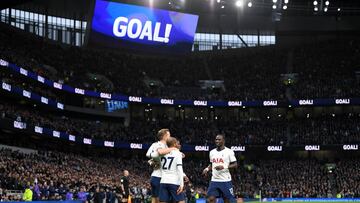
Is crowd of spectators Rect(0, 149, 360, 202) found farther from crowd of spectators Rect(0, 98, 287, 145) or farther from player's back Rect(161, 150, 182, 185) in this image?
player's back Rect(161, 150, 182, 185)

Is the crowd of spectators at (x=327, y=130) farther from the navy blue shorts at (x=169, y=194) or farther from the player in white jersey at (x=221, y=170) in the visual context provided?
the navy blue shorts at (x=169, y=194)

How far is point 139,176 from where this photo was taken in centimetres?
6925

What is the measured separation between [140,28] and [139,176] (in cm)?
2350

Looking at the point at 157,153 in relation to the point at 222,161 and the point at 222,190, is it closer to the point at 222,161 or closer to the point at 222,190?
the point at 222,161

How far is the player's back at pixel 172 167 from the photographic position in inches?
585

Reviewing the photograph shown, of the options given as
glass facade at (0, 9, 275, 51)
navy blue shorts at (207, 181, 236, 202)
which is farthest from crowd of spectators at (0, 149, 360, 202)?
navy blue shorts at (207, 181, 236, 202)

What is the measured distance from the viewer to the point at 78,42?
86.8 meters

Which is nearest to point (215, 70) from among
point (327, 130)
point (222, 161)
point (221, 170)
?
point (327, 130)

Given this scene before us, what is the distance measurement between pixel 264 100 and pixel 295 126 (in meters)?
5.69

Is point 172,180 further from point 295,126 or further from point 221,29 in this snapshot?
point 221,29

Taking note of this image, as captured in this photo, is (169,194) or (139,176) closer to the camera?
(169,194)

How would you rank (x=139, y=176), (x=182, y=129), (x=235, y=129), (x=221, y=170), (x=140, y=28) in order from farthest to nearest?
(x=235, y=129), (x=140, y=28), (x=182, y=129), (x=139, y=176), (x=221, y=170)

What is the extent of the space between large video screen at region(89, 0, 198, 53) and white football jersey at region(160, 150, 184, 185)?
64926 millimetres

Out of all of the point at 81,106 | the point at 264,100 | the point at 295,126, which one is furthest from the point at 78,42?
the point at 295,126
